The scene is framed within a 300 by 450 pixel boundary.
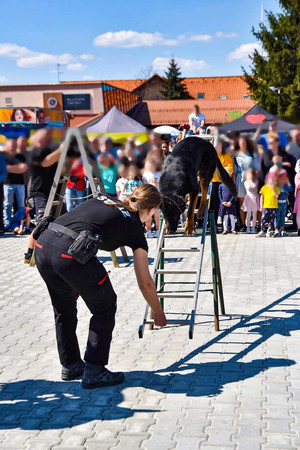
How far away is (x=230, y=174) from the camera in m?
12.7

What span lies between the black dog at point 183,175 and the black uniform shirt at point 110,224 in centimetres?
118

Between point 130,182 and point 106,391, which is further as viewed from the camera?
point 130,182

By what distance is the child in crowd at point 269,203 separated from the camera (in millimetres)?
12383

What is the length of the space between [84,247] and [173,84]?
70344 millimetres

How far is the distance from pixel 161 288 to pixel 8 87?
1384 inches

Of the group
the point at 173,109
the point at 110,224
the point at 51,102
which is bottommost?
the point at 110,224

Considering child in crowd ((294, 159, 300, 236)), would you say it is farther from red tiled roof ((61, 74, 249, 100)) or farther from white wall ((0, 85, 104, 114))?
red tiled roof ((61, 74, 249, 100))

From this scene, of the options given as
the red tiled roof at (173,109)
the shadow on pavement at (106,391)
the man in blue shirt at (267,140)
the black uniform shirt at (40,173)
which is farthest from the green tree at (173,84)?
the shadow on pavement at (106,391)

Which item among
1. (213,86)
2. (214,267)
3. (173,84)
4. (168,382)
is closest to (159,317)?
(168,382)

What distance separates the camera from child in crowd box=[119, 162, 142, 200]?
12422 mm

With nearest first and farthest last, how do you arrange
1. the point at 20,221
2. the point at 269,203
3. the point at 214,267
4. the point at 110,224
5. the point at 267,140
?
the point at 110,224 < the point at 214,267 < the point at 269,203 < the point at 267,140 < the point at 20,221

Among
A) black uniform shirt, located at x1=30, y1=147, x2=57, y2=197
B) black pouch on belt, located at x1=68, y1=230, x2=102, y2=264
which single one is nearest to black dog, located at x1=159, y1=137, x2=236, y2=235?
black pouch on belt, located at x1=68, y1=230, x2=102, y2=264

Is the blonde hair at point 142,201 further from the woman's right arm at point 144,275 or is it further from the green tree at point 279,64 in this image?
the green tree at point 279,64

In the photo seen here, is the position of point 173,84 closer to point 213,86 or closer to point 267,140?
point 213,86
